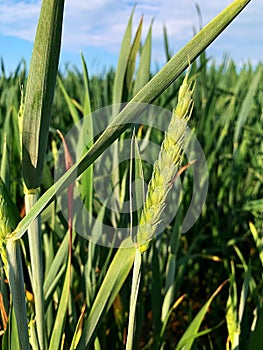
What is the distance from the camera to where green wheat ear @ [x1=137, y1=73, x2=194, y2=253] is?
249mm

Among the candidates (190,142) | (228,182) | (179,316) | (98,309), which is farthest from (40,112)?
(228,182)

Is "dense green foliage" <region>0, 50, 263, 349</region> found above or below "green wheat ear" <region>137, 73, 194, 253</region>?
below

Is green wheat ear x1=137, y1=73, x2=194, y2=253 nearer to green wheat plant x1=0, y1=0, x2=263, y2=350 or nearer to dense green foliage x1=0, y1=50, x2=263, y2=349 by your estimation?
green wheat plant x1=0, y1=0, x2=263, y2=350

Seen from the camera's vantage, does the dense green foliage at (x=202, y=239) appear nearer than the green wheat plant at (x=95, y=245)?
No

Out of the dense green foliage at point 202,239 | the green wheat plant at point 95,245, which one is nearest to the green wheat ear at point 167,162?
the green wheat plant at point 95,245

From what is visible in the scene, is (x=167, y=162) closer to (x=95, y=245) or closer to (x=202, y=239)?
(x=95, y=245)

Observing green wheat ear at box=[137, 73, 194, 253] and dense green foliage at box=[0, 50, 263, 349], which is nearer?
green wheat ear at box=[137, 73, 194, 253]

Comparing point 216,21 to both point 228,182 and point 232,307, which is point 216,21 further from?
point 228,182

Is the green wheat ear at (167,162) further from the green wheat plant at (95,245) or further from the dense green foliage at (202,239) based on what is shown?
the dense green foliage at (202,239)

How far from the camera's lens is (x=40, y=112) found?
0.28 metres

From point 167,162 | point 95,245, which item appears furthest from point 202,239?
point 167,162

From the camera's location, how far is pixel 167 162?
0.26 meters

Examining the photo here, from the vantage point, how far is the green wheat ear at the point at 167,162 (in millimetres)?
249

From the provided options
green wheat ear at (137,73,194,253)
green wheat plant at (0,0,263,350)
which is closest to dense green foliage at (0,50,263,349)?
green wheat plant at (0,0,263,350)
